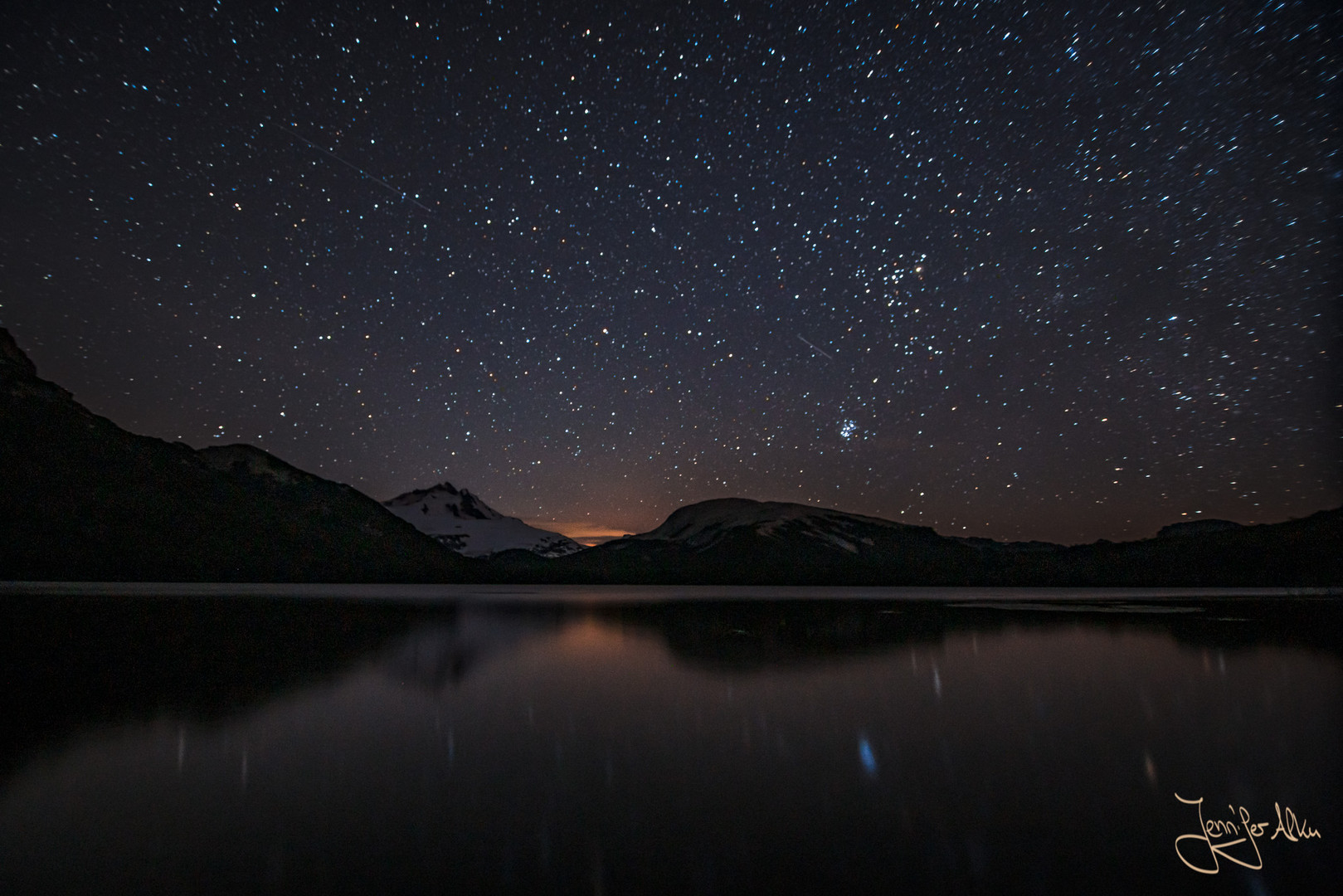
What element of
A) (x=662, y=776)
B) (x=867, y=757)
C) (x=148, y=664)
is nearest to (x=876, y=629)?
(x=867, y=757)

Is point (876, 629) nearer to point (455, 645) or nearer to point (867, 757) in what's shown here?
point (455, 645)

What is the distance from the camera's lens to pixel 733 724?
478 inches

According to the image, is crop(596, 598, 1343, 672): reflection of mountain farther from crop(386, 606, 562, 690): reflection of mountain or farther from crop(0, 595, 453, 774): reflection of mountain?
crop(0, 595, 453, 774): reflection of mountain

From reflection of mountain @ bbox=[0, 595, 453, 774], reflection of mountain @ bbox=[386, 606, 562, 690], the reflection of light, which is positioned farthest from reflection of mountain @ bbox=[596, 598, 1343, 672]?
reflection of mountain @ bbox=[0, 595, 453, 774]

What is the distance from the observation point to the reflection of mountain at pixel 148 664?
11.9 m

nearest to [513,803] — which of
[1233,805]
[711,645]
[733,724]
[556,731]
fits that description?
[556,731]

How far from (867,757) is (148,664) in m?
19.6
